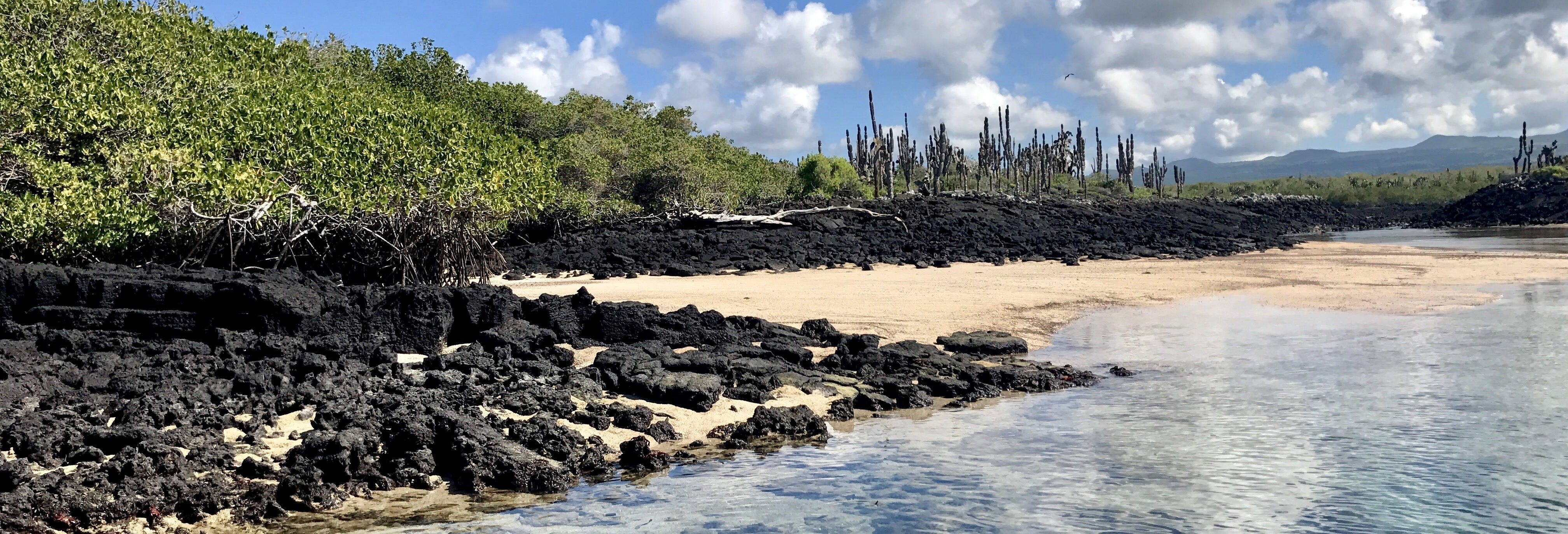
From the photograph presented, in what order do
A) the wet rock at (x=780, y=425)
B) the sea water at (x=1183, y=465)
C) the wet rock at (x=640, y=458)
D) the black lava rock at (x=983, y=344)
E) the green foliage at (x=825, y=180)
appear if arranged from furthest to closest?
the green foliage at (x=825, y=180) < the black lava rock at (x=983, y=344) < the wet rock at (x=780, y=425) < the wet rock at (x=640, y=458) < the sea water at (x=1183, y=465)

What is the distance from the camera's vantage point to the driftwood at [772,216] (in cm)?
3284

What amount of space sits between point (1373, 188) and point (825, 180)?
2315 inches

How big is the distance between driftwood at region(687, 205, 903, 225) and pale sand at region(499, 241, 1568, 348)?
6.68 m

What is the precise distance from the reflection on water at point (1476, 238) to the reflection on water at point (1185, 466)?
25939 mm

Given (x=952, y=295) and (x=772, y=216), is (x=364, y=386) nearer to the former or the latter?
(x=952, y=295)

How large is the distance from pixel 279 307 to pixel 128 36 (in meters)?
10.5

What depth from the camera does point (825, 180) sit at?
55.0 m

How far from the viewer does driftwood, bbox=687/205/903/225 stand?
3284 cm

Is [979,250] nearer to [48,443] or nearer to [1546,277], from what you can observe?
[1546,277]

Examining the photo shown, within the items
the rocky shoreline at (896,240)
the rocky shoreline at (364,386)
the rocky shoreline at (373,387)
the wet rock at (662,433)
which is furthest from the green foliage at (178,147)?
the wet rock at (662,433)

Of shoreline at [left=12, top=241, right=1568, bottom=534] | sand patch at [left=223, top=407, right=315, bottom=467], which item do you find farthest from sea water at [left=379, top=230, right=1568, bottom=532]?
sand patch at [left=223, top=407, right=315, bottom=467]

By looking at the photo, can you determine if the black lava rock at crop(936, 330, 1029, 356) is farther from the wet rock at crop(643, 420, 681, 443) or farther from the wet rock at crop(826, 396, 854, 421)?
the wet rock at crop(643, 420, 681, 443)

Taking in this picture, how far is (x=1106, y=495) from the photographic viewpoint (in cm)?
714

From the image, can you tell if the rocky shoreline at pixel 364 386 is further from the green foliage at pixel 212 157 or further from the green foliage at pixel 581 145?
the green foliage at pixel 581 145
